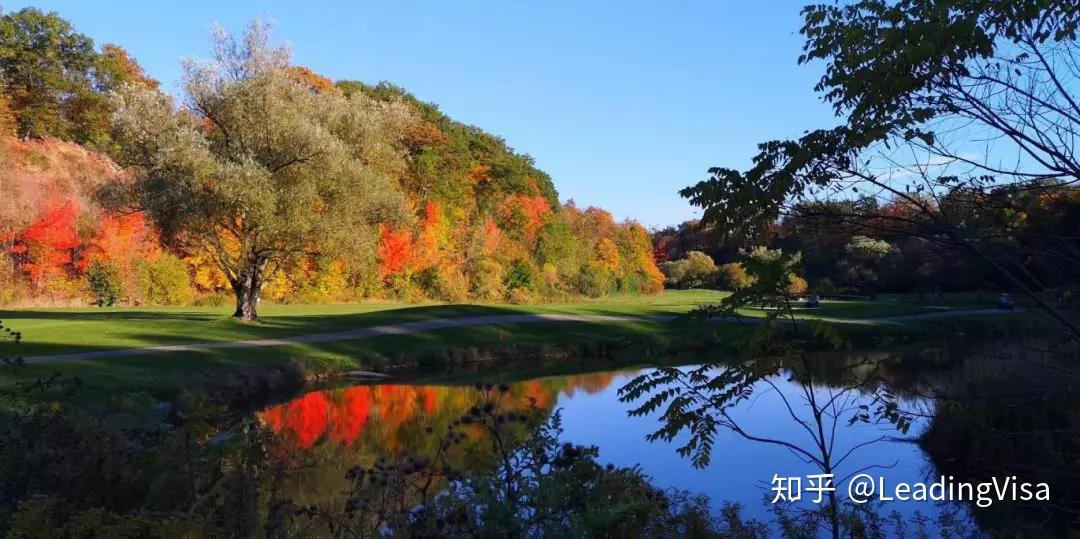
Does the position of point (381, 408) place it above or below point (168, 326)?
below

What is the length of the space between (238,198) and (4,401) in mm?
12499

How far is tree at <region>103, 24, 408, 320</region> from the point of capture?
2223 centimetres

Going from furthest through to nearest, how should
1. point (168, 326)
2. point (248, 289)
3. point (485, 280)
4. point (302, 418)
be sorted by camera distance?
point (485, 280) < point (248, 289) < point (168, 326) < point (302, 418)

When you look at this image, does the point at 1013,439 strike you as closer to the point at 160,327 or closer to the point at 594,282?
the point at 160,327

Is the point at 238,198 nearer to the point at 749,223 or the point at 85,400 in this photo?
the point at 85,400

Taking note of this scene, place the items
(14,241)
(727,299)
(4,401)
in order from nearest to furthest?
(727,299) < (4,401) < (14,241)

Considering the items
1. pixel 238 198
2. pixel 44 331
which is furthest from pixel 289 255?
pixel 44 331

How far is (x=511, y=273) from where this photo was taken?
55156 millimetres

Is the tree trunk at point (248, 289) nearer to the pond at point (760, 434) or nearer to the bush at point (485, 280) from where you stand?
the pond at point (760, 434)

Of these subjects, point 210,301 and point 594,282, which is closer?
point 210,301

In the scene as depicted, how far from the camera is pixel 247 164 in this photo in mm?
22047

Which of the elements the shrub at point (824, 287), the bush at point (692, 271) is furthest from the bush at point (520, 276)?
the shrub at point (824, 287)

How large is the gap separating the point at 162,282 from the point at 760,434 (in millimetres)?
35855

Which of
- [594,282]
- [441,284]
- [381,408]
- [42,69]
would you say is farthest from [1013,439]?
[42,69]
